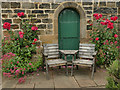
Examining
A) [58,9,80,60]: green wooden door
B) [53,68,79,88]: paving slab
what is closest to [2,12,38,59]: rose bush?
[58,9,80,60]: green wooden door

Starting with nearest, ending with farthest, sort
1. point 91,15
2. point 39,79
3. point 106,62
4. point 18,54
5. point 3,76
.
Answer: point 39,79, point 3,76, point 18,54, point 106,62, point 91,15

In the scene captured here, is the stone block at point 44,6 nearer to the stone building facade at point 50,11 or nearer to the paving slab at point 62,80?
the stone building facade at point 50,11

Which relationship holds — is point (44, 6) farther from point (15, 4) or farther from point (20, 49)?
point (20, 49)

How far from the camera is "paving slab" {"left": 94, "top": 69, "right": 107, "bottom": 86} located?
3.37m

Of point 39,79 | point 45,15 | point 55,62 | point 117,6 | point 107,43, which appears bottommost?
point 39,79

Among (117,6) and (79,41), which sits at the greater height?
(117,6)

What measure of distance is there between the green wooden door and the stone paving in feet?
4.10

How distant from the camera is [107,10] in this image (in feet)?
16.2

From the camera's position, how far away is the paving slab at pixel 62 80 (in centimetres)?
322

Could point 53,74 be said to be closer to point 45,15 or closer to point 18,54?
point 18,54

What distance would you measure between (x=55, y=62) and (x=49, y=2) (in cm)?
224

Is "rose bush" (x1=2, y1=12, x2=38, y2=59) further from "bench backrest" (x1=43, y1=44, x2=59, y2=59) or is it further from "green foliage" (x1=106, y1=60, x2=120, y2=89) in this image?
"green foliage" (x1=106, y1=60, x2=120, y2=89)

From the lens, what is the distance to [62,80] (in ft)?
11.6

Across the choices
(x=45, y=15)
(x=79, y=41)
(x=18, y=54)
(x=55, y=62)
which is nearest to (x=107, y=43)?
(x=79, y=41)
